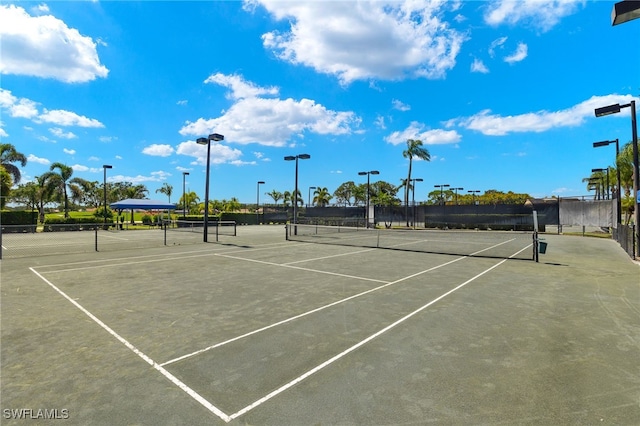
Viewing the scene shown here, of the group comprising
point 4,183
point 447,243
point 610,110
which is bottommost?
point 447,243

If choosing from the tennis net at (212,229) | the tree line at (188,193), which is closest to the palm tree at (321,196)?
the tree line at (188,193)

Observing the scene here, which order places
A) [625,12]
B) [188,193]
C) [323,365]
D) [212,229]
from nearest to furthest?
[323,365] < [625,12] < [212,229] < [188,193]

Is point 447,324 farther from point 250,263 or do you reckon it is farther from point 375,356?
point 250,263

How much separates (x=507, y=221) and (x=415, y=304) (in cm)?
3999

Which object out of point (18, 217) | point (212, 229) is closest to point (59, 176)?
point (18, 217)

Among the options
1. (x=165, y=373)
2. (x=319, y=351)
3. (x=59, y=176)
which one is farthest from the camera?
(x=59, y=176)

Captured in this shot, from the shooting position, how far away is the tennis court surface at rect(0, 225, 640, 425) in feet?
12.0

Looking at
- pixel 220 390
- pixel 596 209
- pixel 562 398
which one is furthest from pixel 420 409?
pixel 596 209

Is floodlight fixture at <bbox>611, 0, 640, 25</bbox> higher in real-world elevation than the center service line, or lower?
higher

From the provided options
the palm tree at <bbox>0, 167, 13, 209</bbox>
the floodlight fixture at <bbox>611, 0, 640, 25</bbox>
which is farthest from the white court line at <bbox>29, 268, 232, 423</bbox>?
the palm tree at <bbox>0, 167, 13, 209</bbox>

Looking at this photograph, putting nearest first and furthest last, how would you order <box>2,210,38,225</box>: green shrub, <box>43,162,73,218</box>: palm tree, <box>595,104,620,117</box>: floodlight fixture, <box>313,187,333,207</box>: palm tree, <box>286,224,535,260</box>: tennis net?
<box>595,104,620,117</box>: floodlight fixture
<box>286,224,535,260</box>: tennis net
<box>2,210,38,225</box>: green shrub
<box>43,162,73,218</box>: palm tree
<box>313,187,333,207</box>: palm tree

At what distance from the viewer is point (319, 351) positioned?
521 centimetres

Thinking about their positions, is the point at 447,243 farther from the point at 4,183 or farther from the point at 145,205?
the point at 4,183

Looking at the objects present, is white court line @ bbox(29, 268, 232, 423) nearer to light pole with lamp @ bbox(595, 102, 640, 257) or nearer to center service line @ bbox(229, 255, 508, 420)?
center service line @ bbox(229, 255, 508, 420)
